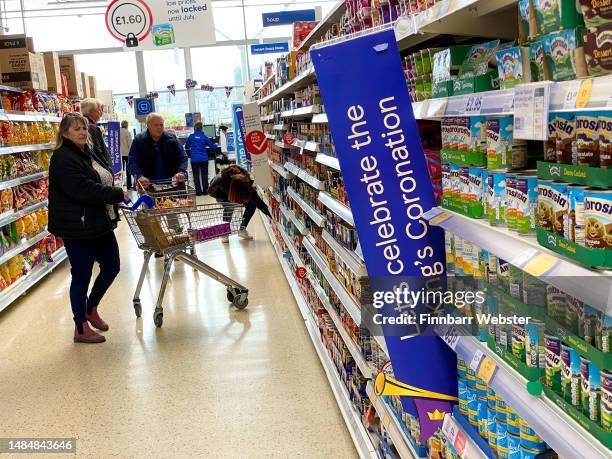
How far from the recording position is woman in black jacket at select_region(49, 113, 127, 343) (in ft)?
14.4

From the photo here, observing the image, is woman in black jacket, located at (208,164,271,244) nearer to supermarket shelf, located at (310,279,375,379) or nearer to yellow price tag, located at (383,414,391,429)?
supermarket shelf, located at (310,279,375,379)

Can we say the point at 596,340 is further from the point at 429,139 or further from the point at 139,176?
the point at 139,176

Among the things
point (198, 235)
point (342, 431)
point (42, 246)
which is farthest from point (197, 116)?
point (342, 431)

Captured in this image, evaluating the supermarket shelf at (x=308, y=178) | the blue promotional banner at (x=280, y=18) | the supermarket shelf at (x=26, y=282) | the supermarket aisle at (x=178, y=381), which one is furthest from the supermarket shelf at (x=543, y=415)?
the blue promotional banner at (x=280, y=18)

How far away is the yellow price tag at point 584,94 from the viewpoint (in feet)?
3.36

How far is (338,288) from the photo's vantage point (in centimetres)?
327

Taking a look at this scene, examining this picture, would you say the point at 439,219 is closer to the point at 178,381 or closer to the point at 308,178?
the point at 308,178

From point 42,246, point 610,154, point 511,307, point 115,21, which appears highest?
point 115,21

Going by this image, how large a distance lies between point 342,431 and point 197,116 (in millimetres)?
14228

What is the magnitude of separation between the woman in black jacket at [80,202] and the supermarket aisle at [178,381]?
0.60 meters

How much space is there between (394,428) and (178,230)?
3.03 m

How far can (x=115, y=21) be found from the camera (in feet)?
35.9

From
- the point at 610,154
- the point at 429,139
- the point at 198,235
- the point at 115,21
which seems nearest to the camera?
the point at 610,154

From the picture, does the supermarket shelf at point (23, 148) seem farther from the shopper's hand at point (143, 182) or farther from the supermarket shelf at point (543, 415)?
the supermarket shelf at point (543, 415)
